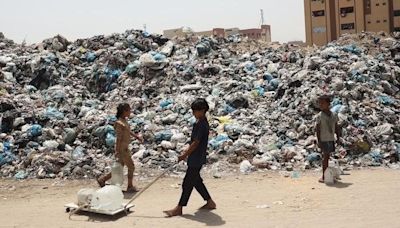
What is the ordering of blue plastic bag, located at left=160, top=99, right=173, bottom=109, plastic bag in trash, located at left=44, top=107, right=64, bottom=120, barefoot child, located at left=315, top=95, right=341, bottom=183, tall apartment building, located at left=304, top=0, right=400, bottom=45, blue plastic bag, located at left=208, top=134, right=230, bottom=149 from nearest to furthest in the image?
barefoot child, located at left=315, top=95, right=341, bottom=183 < blue plastic bag, located at left=208, top=134, right=230, bottom=149 < plastic bag in trash, located at left=44, top=107, right=64, bottom=120 < blue plastic bag, located at left=160, top=99, right=173, bottom=109 < tall apartment building, located at left=304, top=0, right=400, bottom=45

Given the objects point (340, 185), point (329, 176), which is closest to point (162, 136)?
point (329, 176)

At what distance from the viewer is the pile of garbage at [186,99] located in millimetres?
7805

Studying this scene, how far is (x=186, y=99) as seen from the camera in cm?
1001

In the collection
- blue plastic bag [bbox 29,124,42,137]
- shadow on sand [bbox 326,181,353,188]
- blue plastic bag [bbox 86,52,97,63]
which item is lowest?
shadow on sand [bbox 326,181,353,188]

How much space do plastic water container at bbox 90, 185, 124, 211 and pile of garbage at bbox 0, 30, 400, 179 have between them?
7.84ft

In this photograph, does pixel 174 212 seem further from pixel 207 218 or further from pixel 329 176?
pixel 329 176

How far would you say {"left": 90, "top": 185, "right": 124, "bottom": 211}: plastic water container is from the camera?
4805 millimetres

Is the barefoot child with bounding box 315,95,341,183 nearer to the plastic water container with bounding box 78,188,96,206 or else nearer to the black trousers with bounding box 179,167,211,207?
the black trousers with bounding box 179,167,211,207

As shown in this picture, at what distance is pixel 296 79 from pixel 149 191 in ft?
16.8

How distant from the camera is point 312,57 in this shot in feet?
36.0

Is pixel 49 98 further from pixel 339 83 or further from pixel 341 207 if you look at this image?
pixel 341 207

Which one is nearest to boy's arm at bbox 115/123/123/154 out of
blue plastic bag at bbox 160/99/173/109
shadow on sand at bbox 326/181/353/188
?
shadow on sand at bbox 326/181/353/188

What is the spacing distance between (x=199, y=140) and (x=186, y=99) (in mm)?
5309

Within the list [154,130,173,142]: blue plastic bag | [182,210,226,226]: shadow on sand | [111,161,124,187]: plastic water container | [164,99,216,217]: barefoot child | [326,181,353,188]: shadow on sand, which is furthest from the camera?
[154,130,173,142]: blue plastic bag
